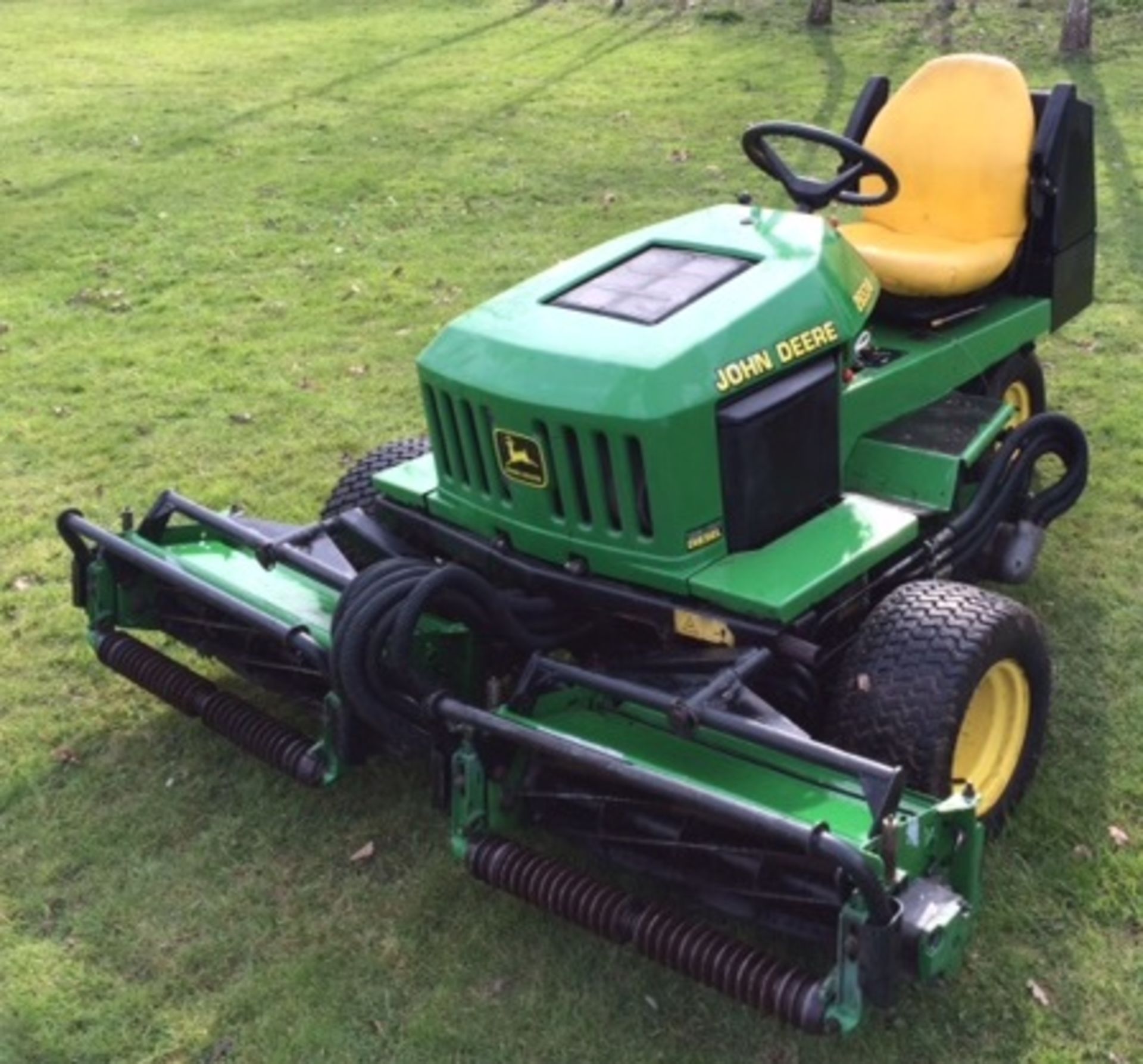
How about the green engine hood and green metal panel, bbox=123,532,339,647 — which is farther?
green metal panel, bbox=123,532,339,647

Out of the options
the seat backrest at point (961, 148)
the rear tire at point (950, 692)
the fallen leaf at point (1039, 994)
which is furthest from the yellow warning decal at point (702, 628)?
the seat backrest at point (961, 148)

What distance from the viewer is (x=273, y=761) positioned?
140 inches

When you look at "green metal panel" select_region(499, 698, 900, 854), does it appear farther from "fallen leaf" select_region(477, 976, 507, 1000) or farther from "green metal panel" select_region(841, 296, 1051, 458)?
"green metal panel" select_region(841, 296, 1051, 458)

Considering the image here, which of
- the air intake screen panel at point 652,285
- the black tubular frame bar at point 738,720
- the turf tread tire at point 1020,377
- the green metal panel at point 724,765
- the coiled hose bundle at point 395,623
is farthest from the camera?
the turf tread tire at point 1020,377

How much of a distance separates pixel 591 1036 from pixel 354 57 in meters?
12.8

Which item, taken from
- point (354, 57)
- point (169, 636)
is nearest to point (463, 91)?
point (354, 57)

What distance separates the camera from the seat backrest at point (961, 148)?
4.87 metres

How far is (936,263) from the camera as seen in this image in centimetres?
457

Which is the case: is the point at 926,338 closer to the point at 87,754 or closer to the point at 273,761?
the point at 273,761

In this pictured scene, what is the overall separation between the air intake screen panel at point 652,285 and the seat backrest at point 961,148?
5.01ft

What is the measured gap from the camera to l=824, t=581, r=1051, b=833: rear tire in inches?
124

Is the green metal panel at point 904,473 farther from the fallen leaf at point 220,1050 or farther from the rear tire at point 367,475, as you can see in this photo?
the fallen leaf at point 220,1050

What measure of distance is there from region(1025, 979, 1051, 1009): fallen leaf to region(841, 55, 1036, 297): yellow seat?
94.3 inches

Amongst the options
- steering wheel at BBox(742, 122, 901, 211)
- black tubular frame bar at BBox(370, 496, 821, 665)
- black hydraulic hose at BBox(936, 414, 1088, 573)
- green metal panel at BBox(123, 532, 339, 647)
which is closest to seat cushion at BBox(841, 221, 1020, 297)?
steering wheel at BBox(742, 122, 901, 211)
